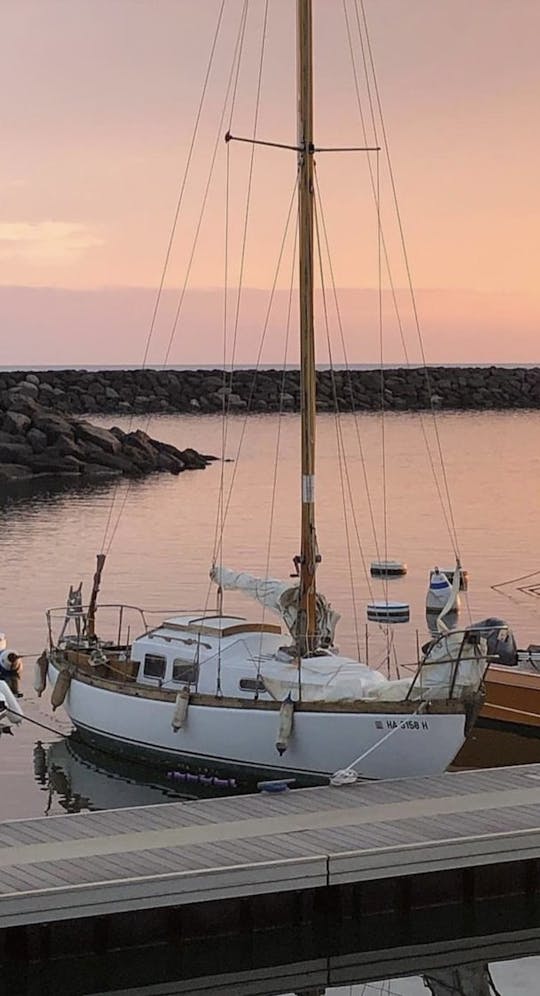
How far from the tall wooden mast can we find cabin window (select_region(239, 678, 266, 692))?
4.20ft

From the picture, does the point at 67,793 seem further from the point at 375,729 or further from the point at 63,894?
the point at 63,894

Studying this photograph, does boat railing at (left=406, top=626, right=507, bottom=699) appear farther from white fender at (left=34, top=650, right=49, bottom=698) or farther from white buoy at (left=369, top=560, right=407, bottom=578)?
white buoy at (left=369, top=560, right=407, bottom=578)

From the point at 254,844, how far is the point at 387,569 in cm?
2468

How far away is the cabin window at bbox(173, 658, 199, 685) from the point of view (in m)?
18.9

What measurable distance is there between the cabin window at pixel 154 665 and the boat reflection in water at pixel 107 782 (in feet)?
3.66

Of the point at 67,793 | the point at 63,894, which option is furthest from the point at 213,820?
the point at 67,793

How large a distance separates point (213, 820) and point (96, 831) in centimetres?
108

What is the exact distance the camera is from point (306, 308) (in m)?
19.8

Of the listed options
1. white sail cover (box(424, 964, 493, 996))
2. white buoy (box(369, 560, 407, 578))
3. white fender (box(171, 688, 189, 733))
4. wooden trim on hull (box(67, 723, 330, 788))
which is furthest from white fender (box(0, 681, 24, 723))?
white buoy (box(369, 560, 407, 578))

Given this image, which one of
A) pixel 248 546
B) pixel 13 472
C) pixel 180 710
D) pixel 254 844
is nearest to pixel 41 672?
pixel 180 710

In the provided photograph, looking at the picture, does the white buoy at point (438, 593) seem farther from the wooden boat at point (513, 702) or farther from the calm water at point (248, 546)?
the wooden boat at point (513, 702)

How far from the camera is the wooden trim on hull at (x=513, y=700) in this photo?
20656 millimetres

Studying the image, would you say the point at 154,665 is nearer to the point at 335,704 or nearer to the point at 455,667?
the point at 335,704

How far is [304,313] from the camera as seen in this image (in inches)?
779
